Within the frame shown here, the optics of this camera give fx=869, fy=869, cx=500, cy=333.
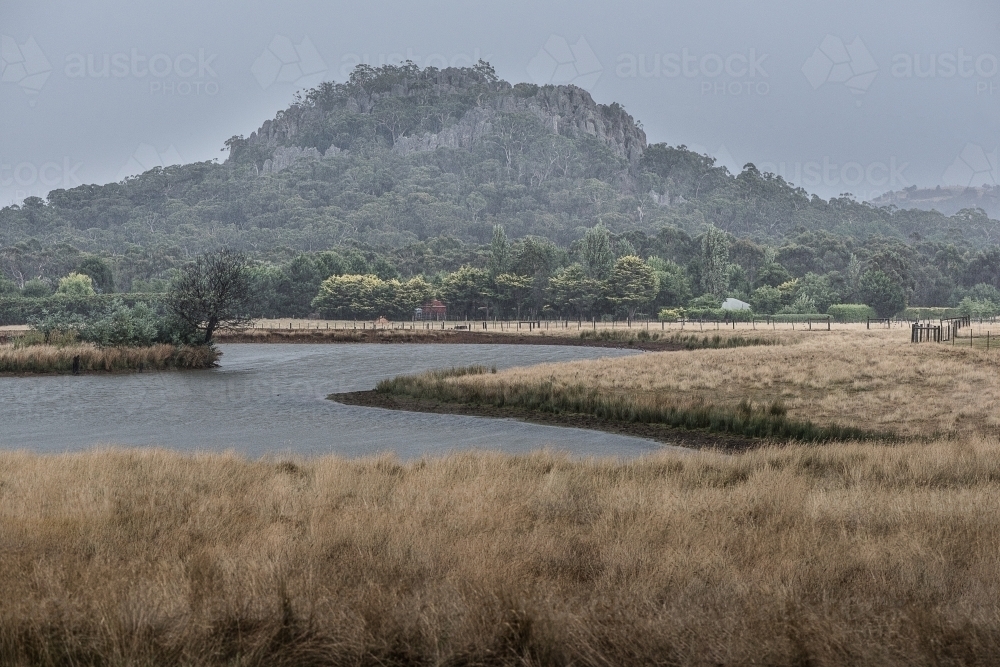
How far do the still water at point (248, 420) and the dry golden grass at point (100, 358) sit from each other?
82.0 inches

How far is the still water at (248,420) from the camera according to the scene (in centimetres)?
2330

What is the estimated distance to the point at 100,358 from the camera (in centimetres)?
4722

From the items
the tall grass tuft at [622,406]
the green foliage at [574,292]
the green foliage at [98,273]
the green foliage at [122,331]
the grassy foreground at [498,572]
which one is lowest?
the tall grass tuft at [622,406]

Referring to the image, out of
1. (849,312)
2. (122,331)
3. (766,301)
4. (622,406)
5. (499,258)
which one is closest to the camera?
(622,406)

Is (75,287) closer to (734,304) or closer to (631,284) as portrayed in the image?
(631,284)

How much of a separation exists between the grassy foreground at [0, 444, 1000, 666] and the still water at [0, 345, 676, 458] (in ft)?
25.4

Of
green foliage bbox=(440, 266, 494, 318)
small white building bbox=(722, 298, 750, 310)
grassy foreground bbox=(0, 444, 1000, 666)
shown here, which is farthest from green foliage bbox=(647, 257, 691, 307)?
grassy foreground bbox=(0, 444, 1000, 666)

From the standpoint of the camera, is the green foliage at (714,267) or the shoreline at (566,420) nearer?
the shoreline at (566,420)

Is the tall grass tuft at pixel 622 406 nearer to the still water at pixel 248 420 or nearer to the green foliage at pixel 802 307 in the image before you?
the still water at pixel 248 420

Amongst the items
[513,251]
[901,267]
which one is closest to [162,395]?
[513,251]

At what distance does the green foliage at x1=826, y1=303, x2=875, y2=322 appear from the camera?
4847 inches

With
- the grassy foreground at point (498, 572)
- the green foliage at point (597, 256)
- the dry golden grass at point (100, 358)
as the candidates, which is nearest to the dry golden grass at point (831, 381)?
the grassy foreground at point (498, 572)

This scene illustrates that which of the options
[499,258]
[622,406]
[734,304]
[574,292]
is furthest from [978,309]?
[622,406]

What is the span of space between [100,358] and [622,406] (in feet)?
105
